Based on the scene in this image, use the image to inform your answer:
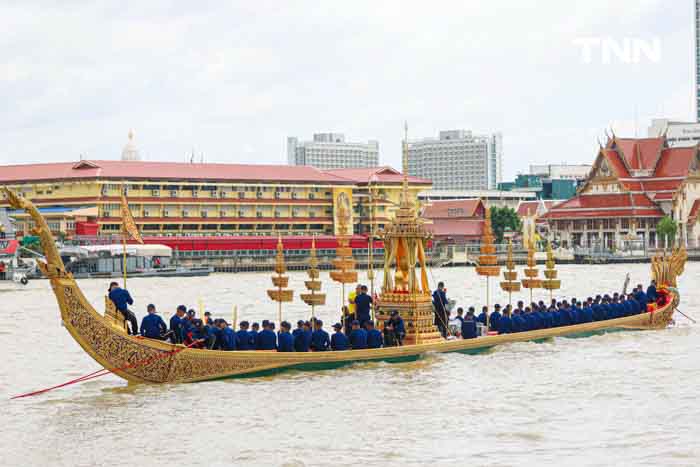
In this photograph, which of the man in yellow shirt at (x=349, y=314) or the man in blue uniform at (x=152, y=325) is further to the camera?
the man in yellow shirt at (x=349, y=314)

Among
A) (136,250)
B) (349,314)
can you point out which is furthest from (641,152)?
(349,314)

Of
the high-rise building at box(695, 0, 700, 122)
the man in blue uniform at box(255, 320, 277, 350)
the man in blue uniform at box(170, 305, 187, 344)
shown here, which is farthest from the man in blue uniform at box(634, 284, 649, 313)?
the high-rise building at box(695, 0, 700, 122)

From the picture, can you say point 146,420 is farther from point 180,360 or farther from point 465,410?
point 465,410

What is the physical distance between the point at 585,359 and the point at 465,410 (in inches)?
304

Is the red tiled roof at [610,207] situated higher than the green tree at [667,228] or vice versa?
the red tiled roof at [610,207]

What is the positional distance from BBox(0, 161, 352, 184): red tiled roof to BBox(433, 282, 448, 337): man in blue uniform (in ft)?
221

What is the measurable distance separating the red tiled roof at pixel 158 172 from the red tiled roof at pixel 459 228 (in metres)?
14.5

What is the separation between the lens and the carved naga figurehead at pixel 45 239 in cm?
2180

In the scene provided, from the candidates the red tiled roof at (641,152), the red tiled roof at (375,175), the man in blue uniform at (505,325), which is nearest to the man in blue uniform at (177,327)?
the man in blue uniform at (505,325)

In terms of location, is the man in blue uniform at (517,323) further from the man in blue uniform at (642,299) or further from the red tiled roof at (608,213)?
the red tiled roof at (608,213)

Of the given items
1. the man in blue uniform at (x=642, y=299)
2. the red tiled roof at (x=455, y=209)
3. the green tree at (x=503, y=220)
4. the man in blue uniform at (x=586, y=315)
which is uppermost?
the red tiled roof at (x=455, y=209)

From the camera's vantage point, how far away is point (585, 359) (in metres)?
29.4

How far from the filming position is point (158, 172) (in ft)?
318

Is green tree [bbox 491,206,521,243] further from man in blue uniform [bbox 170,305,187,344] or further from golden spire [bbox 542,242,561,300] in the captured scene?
man in blue uniform [bbox 170,305,187,344]
